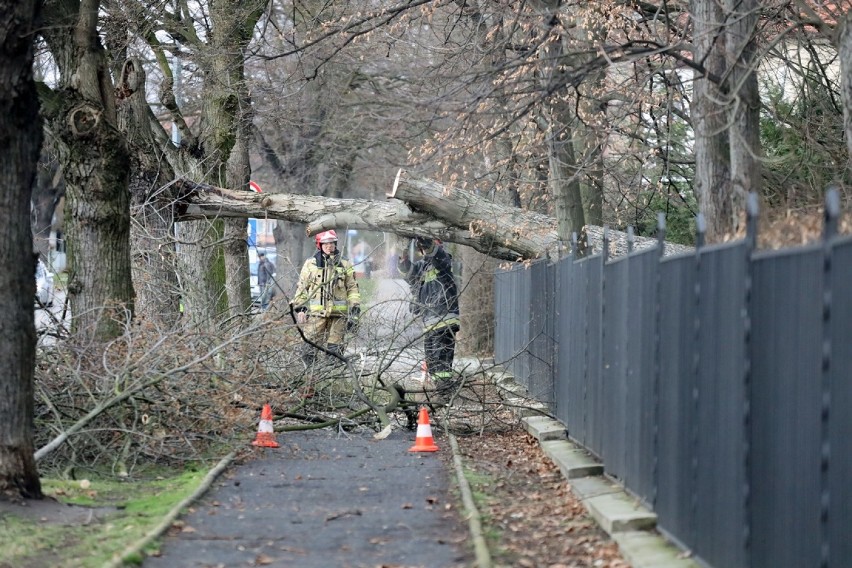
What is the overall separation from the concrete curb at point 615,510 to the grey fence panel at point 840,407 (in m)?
2.22

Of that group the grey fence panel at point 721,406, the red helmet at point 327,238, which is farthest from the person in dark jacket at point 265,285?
the grey fence panel at point 721,406

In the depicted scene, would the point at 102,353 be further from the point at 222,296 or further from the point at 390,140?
the point at 390,140

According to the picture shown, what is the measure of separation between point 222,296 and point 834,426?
15004mm

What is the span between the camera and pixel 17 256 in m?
9.11

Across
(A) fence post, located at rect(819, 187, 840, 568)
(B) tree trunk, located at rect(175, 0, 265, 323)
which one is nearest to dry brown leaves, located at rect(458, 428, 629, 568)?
(A) fence post, located at rect(819, 187, 840, 568)

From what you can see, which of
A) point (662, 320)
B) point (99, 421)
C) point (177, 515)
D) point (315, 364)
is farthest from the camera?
point (315, 364)

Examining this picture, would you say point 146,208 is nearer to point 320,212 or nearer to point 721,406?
point 320,212

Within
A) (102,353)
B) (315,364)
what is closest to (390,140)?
(315,364)

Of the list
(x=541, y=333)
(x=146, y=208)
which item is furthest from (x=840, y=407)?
(x=146, y=208)

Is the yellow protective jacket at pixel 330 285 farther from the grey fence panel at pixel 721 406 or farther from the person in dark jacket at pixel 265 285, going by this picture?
the grey fence panel at pixel 721 406

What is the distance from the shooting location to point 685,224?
21.5m

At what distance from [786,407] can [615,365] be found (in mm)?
4463

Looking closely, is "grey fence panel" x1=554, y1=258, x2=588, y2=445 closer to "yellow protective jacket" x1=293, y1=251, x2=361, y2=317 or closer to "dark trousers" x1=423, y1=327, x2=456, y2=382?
"dark trousers" x1=423, y1=327, x2=456, y2=382

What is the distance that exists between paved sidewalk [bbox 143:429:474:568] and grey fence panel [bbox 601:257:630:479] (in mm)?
1337
